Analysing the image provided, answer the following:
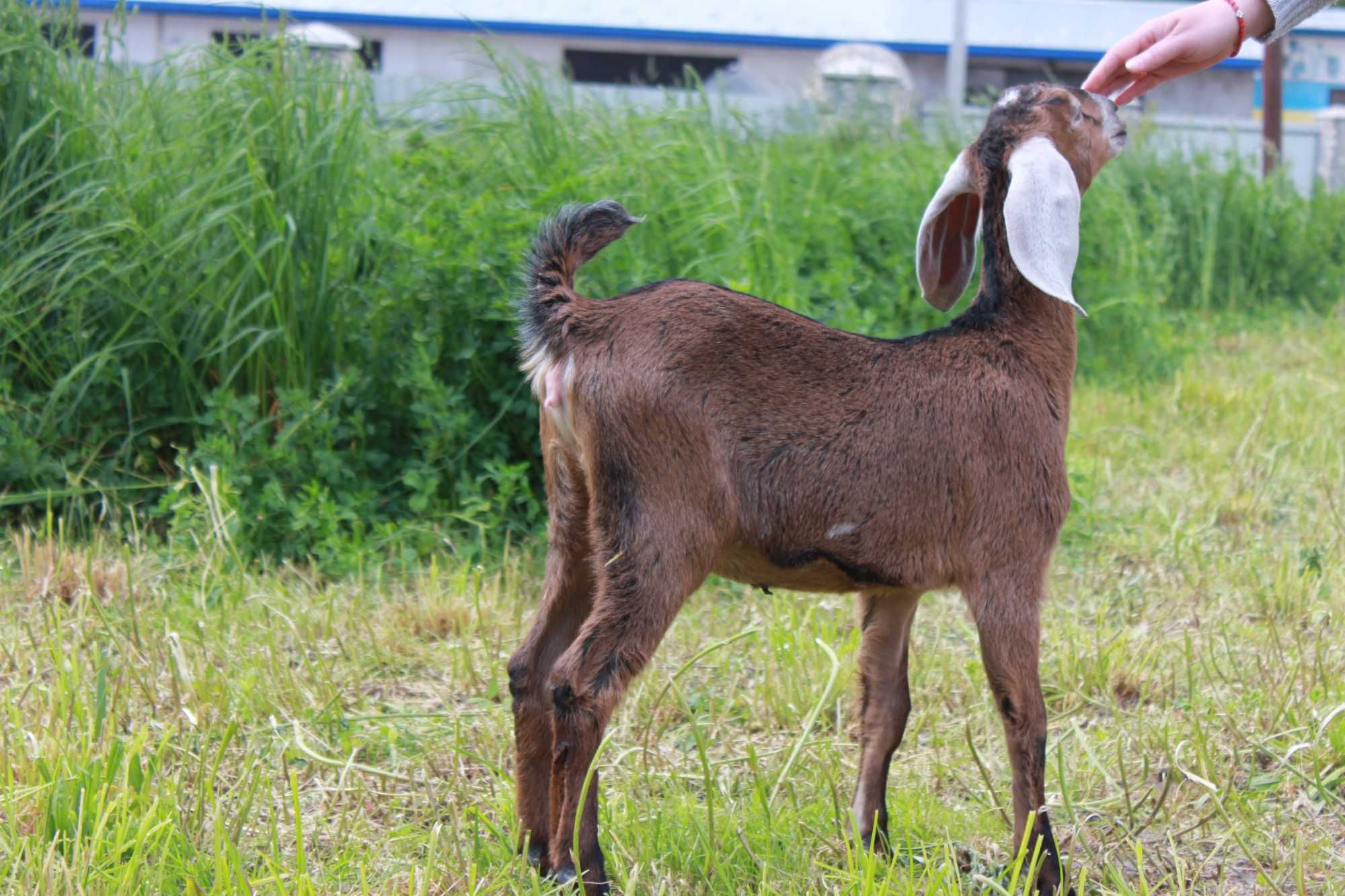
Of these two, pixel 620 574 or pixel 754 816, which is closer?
pixel 620 574

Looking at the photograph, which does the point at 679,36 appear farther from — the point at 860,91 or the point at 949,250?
the point at 949,250

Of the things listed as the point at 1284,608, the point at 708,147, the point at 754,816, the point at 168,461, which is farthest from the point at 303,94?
the point at 1284,608

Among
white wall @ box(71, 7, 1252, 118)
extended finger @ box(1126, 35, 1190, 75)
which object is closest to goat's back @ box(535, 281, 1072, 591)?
extended finger @ box(1126, 35, 1190, 75)

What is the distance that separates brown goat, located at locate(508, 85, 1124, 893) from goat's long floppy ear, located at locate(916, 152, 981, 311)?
24cm

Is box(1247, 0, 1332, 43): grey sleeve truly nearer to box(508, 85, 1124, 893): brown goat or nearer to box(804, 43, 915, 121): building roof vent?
box(508, 85, 1124, 893): brown goat

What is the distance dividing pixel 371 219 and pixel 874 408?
8.67 ft

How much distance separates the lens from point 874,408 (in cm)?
231

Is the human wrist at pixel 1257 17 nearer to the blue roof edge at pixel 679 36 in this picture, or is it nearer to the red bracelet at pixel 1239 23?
the red bracelet at pixel 1239 23

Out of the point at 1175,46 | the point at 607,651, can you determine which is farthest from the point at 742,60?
the point at 607,651

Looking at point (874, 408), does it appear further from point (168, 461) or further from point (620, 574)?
point (168, 461)

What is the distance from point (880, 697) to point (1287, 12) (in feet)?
6.14

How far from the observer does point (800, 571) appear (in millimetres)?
2289

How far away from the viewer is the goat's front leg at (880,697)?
2527mm

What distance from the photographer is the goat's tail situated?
2311 mm
